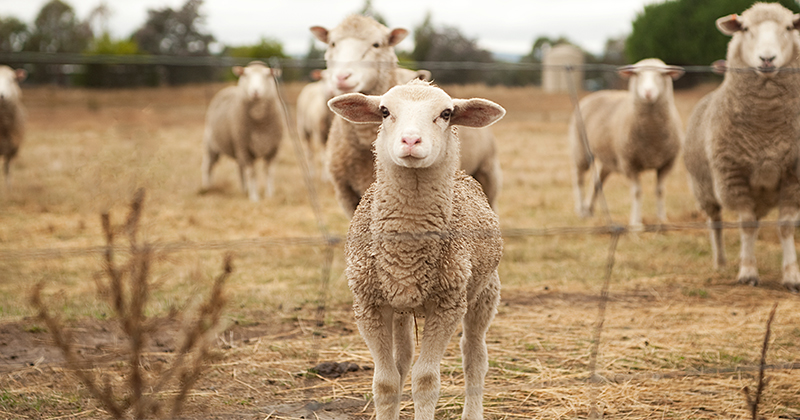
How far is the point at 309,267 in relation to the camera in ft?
19.7

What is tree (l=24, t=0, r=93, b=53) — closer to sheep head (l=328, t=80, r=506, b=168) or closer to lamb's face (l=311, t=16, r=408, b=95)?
lamb's face (l=311, t=16, r=408, b=95)

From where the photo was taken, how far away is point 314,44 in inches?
1375

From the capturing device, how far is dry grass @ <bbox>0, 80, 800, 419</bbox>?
318 centimetres

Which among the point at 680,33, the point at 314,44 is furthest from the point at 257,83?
the point at 314,44

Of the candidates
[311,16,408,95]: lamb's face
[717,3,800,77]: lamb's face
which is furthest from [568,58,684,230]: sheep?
[311,16,408,95]: lamb's face

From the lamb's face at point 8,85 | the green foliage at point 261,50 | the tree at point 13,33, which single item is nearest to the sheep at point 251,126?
the lamb's face at point 8,85

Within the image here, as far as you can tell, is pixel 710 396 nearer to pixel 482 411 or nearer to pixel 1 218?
pixel 482 411

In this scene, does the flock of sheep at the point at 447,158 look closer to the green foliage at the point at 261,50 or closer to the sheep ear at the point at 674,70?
the sheep ear at the point at 674,70

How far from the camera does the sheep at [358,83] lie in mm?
4438

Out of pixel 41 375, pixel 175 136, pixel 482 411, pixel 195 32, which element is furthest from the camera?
pixel 195 32

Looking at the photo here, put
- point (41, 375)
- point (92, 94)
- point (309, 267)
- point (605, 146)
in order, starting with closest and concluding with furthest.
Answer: point (41, 375), point (309, 267), point (605, 146), point (92, 94)

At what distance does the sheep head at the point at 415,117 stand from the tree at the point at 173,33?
85.7 ft

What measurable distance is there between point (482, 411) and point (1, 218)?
704 centimetres

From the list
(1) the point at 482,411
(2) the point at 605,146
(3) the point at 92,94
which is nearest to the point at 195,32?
(3) the point at 92,94
